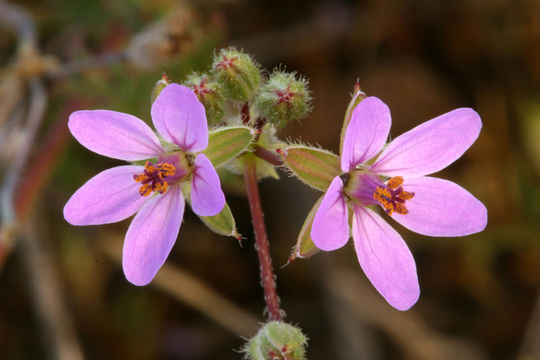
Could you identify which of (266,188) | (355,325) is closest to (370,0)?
(266,188)

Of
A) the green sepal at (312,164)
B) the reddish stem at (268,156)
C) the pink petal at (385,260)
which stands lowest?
the pink petal at (385,260)

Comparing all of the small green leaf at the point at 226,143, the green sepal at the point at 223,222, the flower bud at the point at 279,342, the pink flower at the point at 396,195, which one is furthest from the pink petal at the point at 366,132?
the flower bud at the point at 279,342

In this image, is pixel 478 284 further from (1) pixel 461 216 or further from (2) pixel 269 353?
(2) pixel 269 353

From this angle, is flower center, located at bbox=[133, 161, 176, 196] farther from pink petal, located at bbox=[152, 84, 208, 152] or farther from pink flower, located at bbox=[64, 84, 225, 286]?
pink petal, located at bbox=[152, 84, 208, 152]

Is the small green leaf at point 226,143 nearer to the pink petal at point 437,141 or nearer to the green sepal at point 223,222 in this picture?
the green sepal at point 223,222

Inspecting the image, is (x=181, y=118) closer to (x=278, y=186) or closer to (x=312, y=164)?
(x=312, y=164)

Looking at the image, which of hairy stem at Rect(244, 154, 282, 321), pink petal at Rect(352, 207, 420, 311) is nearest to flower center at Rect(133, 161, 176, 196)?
hairy stem at Rect(244, 154, 282, 321)
